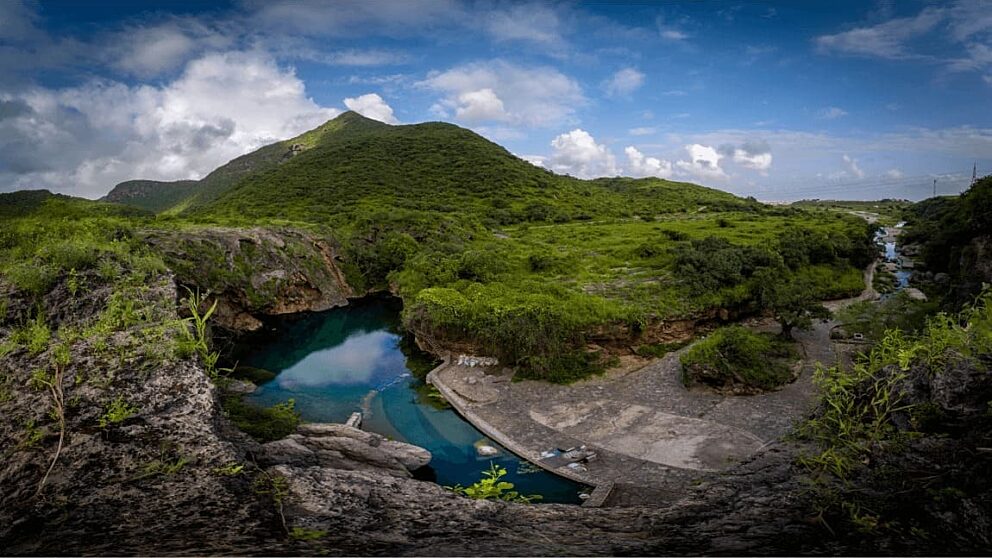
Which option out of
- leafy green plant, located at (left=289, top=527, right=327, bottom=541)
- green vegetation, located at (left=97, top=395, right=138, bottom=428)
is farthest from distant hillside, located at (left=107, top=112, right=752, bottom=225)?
leafy green plant, located at (left=289, top=527, right=327, bottom=541)

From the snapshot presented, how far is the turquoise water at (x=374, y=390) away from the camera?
1530cm

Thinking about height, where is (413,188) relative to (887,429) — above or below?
above

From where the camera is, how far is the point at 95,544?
3.57 m

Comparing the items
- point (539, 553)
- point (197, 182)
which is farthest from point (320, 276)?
point (197, 182)

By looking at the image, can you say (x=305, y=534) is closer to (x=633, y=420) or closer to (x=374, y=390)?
(x=633, y=420)

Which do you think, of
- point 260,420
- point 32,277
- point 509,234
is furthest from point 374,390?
point 509,234

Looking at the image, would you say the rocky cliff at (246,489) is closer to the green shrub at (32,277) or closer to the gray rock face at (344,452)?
the green shrub at (32,277)

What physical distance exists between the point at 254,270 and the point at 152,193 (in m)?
97.1

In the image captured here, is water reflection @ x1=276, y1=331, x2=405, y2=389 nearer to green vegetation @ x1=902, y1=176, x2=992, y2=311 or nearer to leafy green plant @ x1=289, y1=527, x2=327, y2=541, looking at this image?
leafy green plant @ x1=289, y1=527, x2=327, y2=541

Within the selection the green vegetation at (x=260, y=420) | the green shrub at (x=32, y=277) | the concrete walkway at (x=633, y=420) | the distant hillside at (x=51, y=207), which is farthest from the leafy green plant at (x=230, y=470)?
the distant hillside at (x=51, y=207)

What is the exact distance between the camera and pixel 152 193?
108000mm

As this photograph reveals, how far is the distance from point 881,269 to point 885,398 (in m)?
49.4

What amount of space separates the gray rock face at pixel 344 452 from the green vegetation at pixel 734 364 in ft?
38.0

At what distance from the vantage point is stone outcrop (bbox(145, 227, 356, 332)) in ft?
107
